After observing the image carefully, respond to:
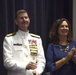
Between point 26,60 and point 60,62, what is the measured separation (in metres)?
0.36

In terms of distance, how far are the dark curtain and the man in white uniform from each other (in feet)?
1.76

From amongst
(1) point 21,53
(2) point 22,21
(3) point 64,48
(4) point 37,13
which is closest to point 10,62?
(1) point 21,53

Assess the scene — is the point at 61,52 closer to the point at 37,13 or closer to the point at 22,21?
the point at 22,21

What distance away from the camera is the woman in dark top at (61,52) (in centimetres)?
237

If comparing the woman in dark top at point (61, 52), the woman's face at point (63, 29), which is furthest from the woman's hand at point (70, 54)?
the woman's face at point (63, 29)

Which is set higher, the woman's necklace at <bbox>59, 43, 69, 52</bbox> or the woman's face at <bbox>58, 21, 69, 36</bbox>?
the woman's face at <bbox>58, 21, 69, 36</bbox>

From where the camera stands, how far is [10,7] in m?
3.04

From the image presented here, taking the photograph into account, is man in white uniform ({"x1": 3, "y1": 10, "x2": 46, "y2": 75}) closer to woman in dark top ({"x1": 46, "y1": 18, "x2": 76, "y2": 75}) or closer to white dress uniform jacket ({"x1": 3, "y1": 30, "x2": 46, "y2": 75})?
white dress uniform jacket ({"x1": 3, "y1": 30, "x2": 46, "y2": 75})

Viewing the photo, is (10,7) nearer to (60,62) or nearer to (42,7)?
(42,7)

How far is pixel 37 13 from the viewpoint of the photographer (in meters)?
3.30

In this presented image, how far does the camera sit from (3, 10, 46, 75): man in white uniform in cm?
231

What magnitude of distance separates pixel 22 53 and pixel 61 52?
0.42 metres

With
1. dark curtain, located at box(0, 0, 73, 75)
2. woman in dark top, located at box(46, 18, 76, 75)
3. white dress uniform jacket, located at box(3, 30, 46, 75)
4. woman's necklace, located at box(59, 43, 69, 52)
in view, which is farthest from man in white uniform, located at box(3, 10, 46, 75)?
dark curtain, located at box(0, 0, 73, 75)

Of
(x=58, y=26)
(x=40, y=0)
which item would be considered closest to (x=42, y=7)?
(x=40, y=0)
